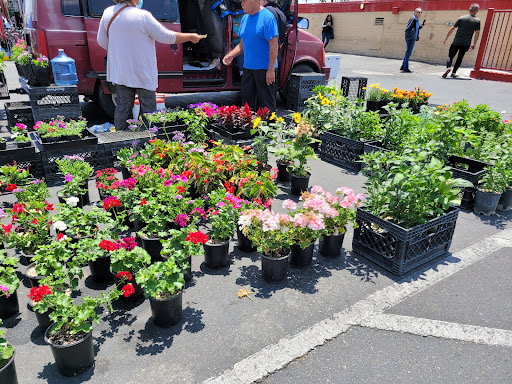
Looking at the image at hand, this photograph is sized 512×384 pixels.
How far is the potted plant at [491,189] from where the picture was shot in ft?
14.5

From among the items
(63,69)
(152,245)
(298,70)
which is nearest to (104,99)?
(63,69)

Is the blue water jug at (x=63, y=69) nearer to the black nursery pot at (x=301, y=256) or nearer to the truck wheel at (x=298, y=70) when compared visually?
the truck wheel at (x=298, y=70)

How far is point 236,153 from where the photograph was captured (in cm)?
454

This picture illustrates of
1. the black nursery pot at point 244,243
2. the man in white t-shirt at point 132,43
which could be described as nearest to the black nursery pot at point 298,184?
the black nursery pot at point 244,243

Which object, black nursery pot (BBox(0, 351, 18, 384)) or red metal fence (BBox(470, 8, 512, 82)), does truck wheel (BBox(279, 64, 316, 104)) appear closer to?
black nursery pot (BBox(0, 351, 18, 384))

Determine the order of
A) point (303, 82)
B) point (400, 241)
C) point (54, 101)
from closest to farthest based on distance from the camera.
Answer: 1. point (400, 241)
2. point (54, 101)
3. point (303, 82)

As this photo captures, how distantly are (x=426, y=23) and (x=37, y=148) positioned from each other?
20364 mm

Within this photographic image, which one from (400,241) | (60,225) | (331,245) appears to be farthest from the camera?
(331,245)

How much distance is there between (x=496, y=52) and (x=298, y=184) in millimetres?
15680

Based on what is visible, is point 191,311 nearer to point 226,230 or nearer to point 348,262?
point 226,230

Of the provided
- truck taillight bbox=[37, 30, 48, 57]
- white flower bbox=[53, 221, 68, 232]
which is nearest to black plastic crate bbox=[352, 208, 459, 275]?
white flower bbox=[53, 221, 68, 232]

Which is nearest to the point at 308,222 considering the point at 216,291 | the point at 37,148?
the point at 216,291

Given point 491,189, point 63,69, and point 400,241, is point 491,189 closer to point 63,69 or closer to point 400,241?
point 400,241

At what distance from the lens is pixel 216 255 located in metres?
3.43
